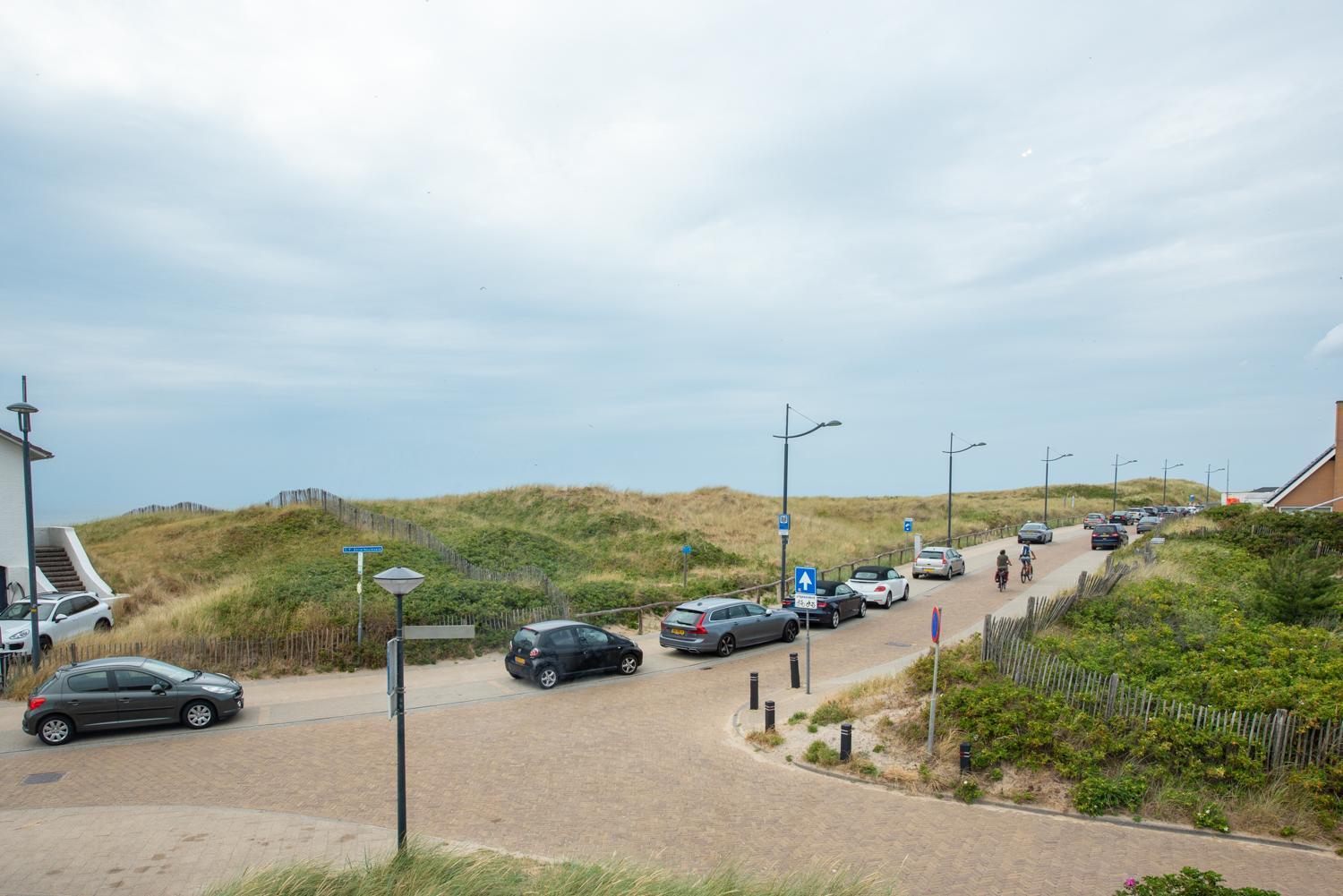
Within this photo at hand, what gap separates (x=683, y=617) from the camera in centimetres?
2150

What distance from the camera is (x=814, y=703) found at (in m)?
16.2

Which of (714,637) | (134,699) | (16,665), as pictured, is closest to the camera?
(134,699)

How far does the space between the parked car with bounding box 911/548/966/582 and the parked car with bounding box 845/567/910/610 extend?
568 cm

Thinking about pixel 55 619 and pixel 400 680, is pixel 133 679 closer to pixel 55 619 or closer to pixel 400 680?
pixel 400 680

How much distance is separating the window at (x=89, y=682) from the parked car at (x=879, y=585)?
22.3 metres

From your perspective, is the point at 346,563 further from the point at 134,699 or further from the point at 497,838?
the point at 497,838

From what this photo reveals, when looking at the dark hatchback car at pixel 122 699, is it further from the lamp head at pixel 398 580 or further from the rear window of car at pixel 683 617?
the rear window of car at pixel 683 617

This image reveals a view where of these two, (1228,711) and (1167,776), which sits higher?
(1228,711)

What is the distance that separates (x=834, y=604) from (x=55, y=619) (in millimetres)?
22812

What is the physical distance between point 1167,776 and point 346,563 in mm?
25885

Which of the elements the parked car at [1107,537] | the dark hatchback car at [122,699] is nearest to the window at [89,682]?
the dark hatchback car at [122,699]

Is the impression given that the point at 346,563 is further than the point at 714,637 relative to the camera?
Yes

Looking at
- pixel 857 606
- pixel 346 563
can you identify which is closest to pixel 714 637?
pixel 857 606

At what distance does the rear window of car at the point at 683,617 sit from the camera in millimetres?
21266
